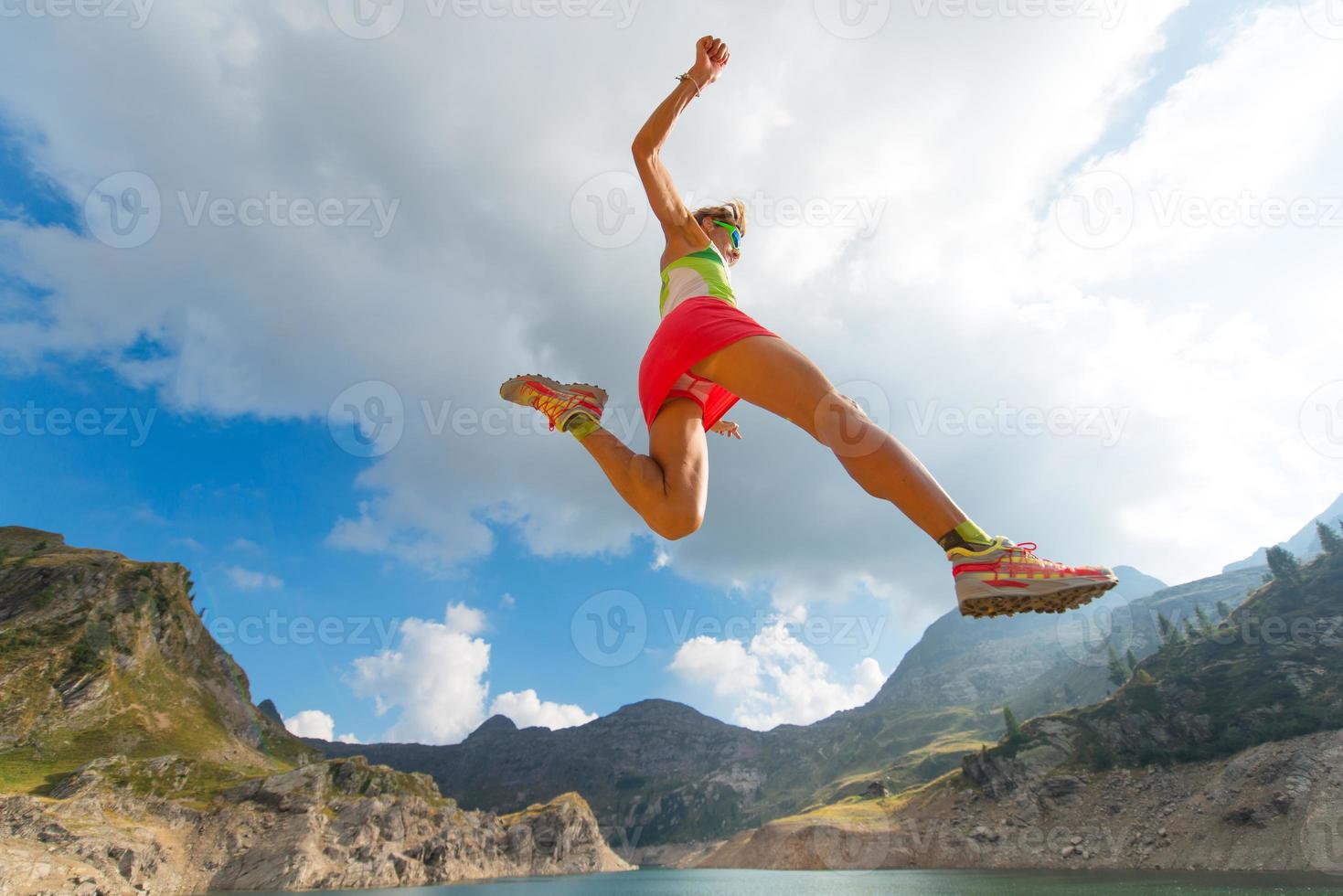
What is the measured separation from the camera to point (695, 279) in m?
4.14

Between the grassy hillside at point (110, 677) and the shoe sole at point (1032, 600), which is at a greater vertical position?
the grassy hillside at point (110, 677)

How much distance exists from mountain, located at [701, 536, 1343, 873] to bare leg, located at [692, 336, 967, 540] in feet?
282

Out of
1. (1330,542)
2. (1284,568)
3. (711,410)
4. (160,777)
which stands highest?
(1330,542)

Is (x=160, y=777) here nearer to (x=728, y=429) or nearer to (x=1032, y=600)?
(x=728, y=429)

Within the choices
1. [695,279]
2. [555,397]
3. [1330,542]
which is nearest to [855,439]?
[695,279]

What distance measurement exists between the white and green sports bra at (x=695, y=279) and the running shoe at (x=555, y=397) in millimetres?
788

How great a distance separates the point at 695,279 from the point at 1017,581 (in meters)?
2.53

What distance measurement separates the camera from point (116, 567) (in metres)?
129

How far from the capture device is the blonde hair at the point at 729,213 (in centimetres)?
500

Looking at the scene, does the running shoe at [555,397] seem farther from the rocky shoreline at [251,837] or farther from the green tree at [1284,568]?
the green tree at [1284,568]

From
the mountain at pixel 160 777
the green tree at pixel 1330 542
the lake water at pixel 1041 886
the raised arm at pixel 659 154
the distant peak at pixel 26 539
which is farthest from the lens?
the distant peak at pixel 26 539

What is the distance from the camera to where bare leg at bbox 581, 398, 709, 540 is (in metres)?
3.72

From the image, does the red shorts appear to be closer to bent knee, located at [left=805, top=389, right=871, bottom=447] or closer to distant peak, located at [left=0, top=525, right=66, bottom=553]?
bent knee, located at [left=805, top=389, right=871, bottom=447]

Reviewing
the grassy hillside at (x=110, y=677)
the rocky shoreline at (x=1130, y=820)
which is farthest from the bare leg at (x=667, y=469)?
the grassy hillside at (x=110, y=677)
